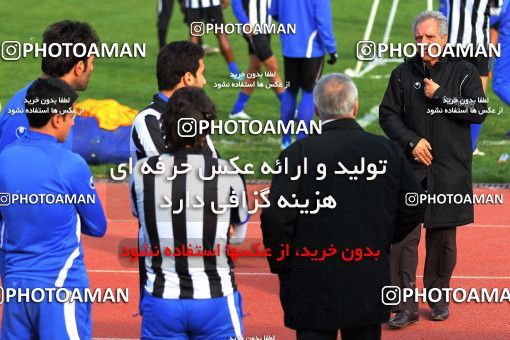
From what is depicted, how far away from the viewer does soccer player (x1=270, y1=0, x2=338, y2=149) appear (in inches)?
494

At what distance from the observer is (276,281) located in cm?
909

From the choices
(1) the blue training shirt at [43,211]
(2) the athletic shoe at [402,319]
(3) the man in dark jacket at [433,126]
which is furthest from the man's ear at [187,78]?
(2) the athletic shoe at [402,319]

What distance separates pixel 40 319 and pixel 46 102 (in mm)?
990

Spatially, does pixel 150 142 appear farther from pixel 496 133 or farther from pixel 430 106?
pixel 496 133

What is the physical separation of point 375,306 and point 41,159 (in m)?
1.66

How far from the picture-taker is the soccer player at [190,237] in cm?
504

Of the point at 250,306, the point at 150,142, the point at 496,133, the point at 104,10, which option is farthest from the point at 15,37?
the point at 150,142

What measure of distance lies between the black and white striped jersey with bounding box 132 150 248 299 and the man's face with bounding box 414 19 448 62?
9.27 ft

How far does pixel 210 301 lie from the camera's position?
504 cm

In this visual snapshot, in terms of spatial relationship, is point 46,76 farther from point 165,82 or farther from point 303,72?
point 303,72

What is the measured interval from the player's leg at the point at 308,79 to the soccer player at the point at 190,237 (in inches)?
300

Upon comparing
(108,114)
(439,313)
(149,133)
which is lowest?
(439,313)

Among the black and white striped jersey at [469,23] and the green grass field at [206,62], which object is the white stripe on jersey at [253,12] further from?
the black and white striped jersey at [469,23]

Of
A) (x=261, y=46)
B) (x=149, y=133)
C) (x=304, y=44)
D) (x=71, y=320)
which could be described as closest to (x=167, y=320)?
(x=71, y=320)
